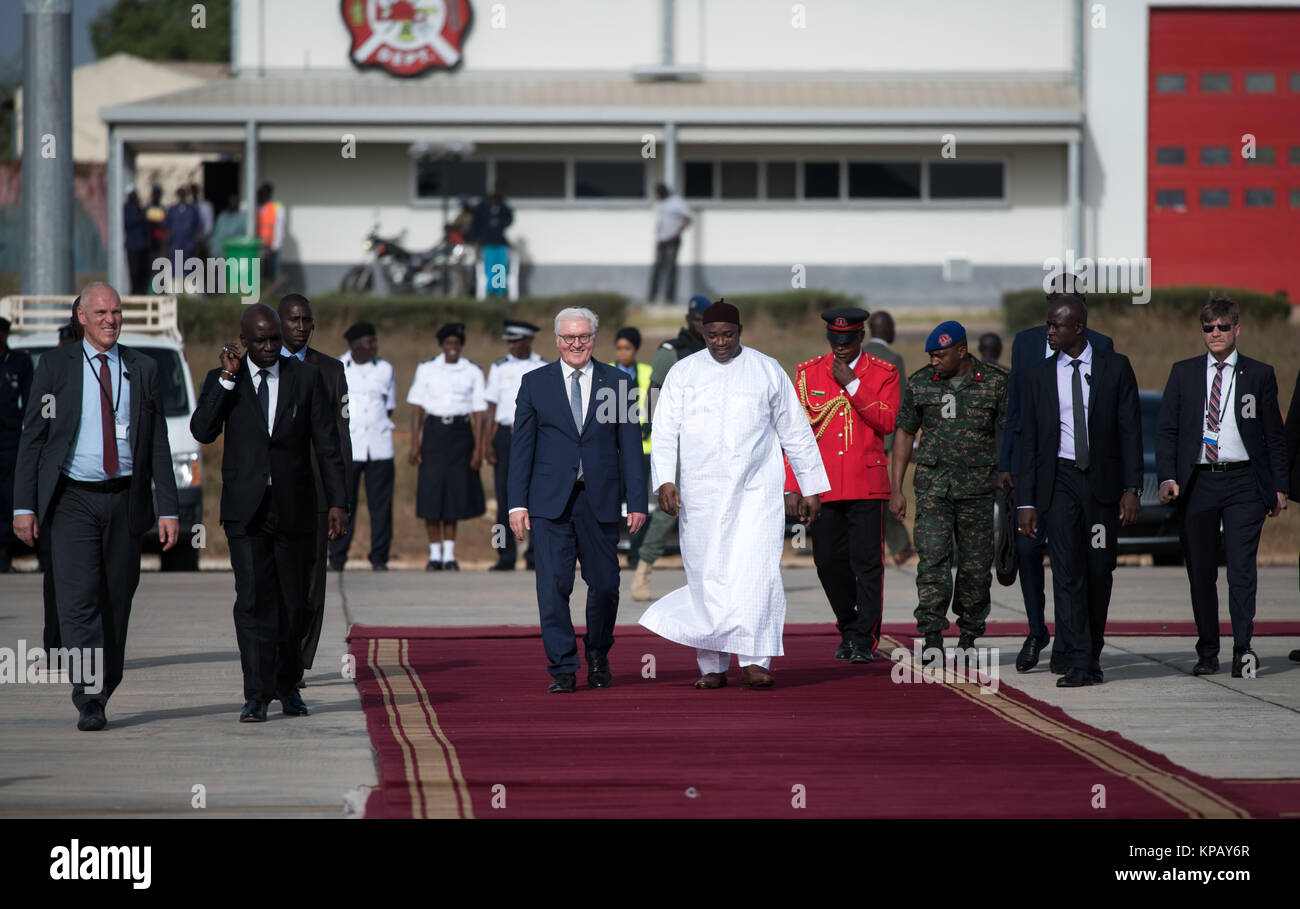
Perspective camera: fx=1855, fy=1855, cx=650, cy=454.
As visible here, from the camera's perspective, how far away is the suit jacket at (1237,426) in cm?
1061

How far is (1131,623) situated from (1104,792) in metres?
6.19

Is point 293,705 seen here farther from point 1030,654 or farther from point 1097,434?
point 1097,434

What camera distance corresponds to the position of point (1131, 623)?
1325 centimetres

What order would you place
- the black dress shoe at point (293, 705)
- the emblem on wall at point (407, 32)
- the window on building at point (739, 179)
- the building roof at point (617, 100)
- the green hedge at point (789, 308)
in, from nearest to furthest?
the black dress shoe at point (293, 705)
the green hedge at point (789, 308)
the building roof at point (617, 100)
the emblem on wall at point (407, 32)
the window on building at point (739, 179)

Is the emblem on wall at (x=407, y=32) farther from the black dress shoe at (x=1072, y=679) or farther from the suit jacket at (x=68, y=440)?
the black dress shoe at (x=1072, y=679)

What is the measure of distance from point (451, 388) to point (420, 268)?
14.3 meters

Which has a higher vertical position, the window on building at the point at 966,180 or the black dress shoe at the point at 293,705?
the window on building at the point at 966,180

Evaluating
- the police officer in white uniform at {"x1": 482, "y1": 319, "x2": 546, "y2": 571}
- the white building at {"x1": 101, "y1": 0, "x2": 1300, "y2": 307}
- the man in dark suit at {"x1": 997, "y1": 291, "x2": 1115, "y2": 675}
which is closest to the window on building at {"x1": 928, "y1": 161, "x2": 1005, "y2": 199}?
the white building at {"x1": 101, "y1": 0, "x2": 1300, "y2": 307}

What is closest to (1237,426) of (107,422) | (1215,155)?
(107,422)

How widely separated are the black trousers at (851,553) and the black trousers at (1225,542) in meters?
1.82

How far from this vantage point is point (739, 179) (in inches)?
1345

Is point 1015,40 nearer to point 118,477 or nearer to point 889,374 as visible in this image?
point 889,374

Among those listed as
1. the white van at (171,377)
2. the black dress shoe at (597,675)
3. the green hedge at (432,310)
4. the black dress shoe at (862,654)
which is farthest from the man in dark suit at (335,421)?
the green hedge at (432,310)

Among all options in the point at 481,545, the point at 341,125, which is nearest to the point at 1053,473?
the point at 481,545
